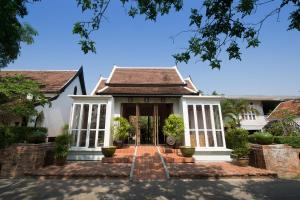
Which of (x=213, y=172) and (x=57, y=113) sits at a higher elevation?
(x=57, y=113)

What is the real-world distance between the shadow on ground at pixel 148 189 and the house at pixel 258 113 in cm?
1955

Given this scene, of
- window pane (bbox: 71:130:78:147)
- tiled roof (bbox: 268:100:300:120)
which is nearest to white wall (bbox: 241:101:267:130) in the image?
tiled roof (bbox: 268:100:300:120)

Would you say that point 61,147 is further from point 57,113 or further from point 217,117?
point 217,117

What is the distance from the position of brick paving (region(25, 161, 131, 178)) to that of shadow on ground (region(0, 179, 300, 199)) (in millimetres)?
316

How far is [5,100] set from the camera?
10.3m

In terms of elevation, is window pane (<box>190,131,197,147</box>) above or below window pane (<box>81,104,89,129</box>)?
below

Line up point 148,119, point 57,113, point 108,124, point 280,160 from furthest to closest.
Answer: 1. point 148,119
2. point 57,113
3. point 108,124
4. point 280,160

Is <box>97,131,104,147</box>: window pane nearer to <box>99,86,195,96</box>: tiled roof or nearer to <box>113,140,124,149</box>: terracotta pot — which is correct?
<box>113,140,124,149</box>: terracotta pot

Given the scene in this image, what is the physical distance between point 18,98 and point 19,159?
11.1ft

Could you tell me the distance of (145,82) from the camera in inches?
605

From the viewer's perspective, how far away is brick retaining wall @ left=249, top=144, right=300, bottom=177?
867 centimetres

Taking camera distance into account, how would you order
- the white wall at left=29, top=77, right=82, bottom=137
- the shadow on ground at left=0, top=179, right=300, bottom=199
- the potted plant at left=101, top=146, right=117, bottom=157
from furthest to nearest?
the white wall at left=29, top=77, right=82, bottom=137 → the potted plant at left=101, top=146, right=117, bottom=157 → the shadow on ground at left=0, top=179, right=300, bottom=199

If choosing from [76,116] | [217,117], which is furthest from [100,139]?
[217,117]

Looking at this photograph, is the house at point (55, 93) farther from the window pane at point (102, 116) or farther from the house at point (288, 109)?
the house at point (288, 109)
